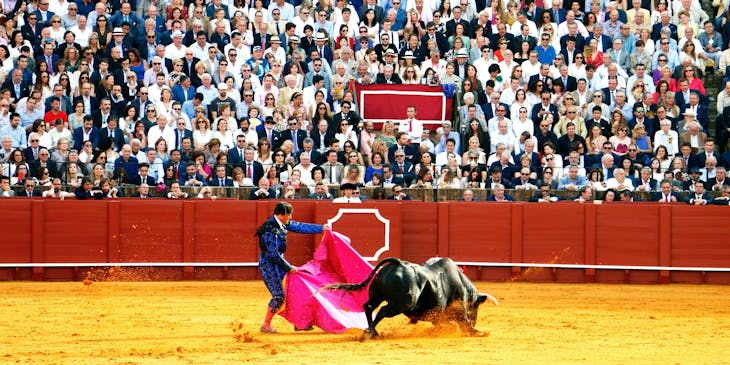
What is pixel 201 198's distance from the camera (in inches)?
690

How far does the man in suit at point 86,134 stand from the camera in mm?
17312

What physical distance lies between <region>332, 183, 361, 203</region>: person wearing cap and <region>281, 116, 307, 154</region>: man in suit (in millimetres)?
1038

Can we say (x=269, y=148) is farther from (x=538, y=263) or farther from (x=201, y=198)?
(x=538, y=263)

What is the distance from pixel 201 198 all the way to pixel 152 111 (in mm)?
1441

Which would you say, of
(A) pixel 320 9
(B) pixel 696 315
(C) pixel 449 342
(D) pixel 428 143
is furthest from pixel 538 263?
(C) pixel 449 342

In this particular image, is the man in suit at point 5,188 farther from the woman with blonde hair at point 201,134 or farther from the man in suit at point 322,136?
the man in suit at point 322,136

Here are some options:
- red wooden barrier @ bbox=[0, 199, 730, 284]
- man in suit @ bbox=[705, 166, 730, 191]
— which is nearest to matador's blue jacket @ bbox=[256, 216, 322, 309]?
red wooden barrier @ bbox=[0, 199, 730, 284]

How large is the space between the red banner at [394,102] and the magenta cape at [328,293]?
7.29 m

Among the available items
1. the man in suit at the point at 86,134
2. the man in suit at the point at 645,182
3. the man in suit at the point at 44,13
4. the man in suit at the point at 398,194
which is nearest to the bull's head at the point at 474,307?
the man in suit at the point at 398,194

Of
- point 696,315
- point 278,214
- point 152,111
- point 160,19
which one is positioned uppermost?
point 160,19

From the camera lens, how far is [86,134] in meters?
17.3

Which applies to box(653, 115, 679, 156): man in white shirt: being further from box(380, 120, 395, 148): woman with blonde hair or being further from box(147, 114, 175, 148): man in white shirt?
box(147, 114, 175, 148): man in white shirt

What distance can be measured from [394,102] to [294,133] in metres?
1.88

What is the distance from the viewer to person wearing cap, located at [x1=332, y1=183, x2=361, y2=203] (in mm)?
17281
